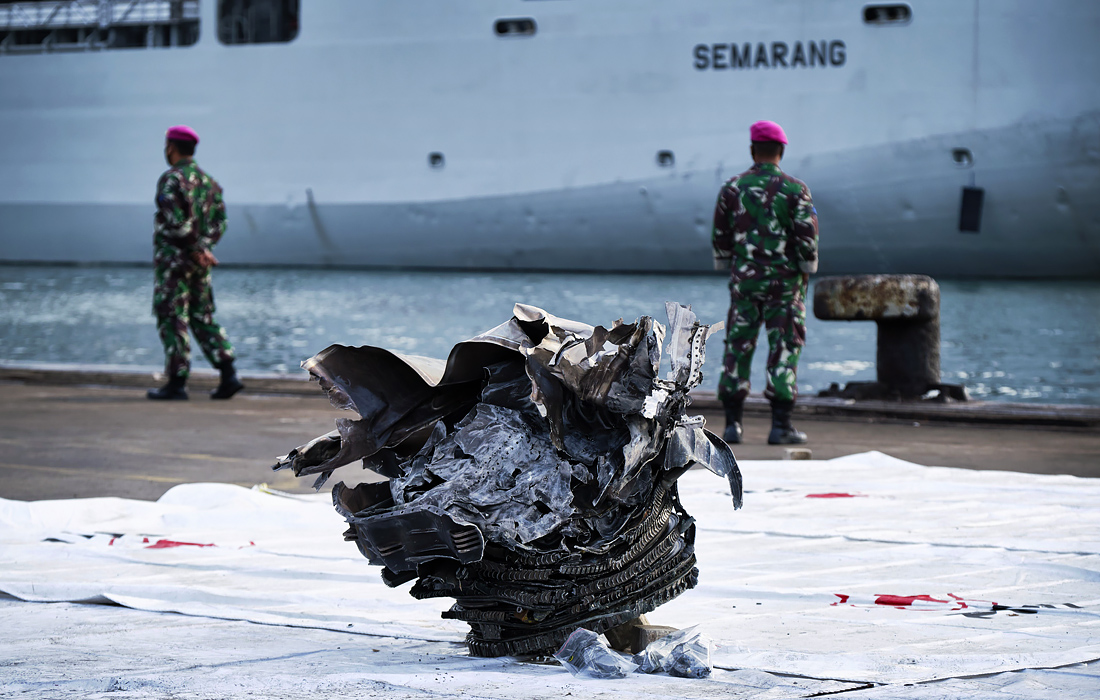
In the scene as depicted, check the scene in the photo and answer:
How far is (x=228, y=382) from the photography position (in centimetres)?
585

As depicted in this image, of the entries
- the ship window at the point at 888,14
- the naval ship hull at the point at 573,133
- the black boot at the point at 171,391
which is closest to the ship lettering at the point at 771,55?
the naval ship hull at the point at 573,133

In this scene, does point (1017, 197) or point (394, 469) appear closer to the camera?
point (394, 469)

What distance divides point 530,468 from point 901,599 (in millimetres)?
804

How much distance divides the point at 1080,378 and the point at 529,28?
12.3m

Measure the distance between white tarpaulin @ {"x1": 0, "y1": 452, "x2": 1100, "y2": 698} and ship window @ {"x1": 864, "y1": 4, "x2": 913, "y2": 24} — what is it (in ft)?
50.1

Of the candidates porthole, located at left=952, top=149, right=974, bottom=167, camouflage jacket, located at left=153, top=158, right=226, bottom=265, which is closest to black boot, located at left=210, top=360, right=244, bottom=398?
camouflage jacket, located at left=153, top=158, right=226, bottom=265

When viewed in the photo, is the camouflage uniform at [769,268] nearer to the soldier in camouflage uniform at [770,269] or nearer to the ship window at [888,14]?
the soldier in camouflage uniform at [770,269]

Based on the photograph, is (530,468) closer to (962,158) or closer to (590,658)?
(590,658)

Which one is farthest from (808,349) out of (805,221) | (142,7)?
(142,7)

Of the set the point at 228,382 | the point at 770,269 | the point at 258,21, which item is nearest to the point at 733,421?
the point at 770,269

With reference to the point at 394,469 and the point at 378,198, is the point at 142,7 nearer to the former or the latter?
the point at 378,198

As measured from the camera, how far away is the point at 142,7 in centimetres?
2056

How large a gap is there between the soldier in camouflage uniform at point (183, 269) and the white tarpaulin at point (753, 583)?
2.80 m

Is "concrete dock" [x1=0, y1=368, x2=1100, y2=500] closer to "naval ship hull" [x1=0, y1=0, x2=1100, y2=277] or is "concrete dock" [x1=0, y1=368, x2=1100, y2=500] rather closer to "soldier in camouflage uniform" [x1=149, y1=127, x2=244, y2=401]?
"soldier in camouflage uniform" [x1=149, y1=127, x2=244, y2=401]
